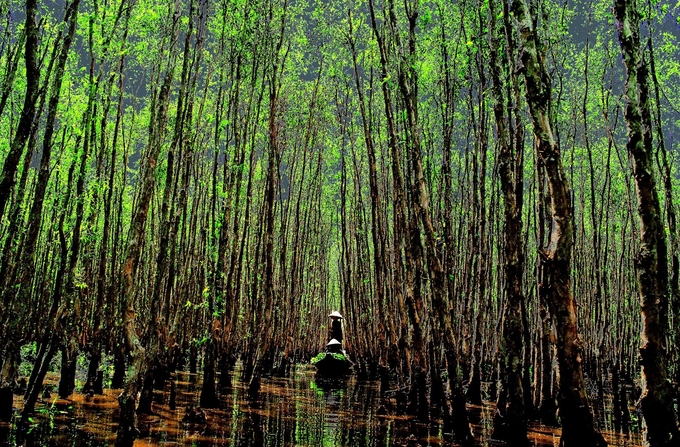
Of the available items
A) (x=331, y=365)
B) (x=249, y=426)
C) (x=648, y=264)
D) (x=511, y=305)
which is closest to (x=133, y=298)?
(x=249, y=426)

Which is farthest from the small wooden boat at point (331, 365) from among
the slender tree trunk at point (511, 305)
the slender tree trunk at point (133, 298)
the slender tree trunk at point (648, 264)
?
the slender tree trunk at point (648, 264)

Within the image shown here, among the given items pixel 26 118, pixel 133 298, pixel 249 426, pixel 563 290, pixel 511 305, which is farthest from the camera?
pixel 249 426

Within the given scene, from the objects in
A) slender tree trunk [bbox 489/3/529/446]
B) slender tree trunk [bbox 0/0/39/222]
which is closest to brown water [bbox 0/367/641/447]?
slender tree trunk [bbox 489/3/529/446]

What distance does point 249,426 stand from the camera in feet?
28.5

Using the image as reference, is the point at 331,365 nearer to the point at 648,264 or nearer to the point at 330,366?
the point at 330,366

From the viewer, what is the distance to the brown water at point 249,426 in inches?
279

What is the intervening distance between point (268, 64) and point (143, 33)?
3564mm

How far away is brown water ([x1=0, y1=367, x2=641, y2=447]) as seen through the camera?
7.09 metres

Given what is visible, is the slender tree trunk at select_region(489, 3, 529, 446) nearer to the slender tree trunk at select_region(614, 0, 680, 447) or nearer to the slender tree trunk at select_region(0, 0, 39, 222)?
the slender tree trunk at select_region(614, 0, 680, 447)

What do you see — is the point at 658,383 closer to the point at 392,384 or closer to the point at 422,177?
the point at 422,177

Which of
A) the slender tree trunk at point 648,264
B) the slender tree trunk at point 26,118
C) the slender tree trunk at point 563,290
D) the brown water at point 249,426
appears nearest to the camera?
the slender tree trunk at point 563,290

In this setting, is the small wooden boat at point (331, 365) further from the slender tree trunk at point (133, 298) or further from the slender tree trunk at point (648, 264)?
the slender tree trunk at point (648, 264)

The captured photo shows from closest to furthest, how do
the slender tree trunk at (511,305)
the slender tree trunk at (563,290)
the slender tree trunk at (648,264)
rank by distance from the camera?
1. the slender tree trunk at (563,290)
2. the slender tree trunk at (648,264)
3. the slender tree trunk at (511,305)

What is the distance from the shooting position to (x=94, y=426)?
7.73 m
